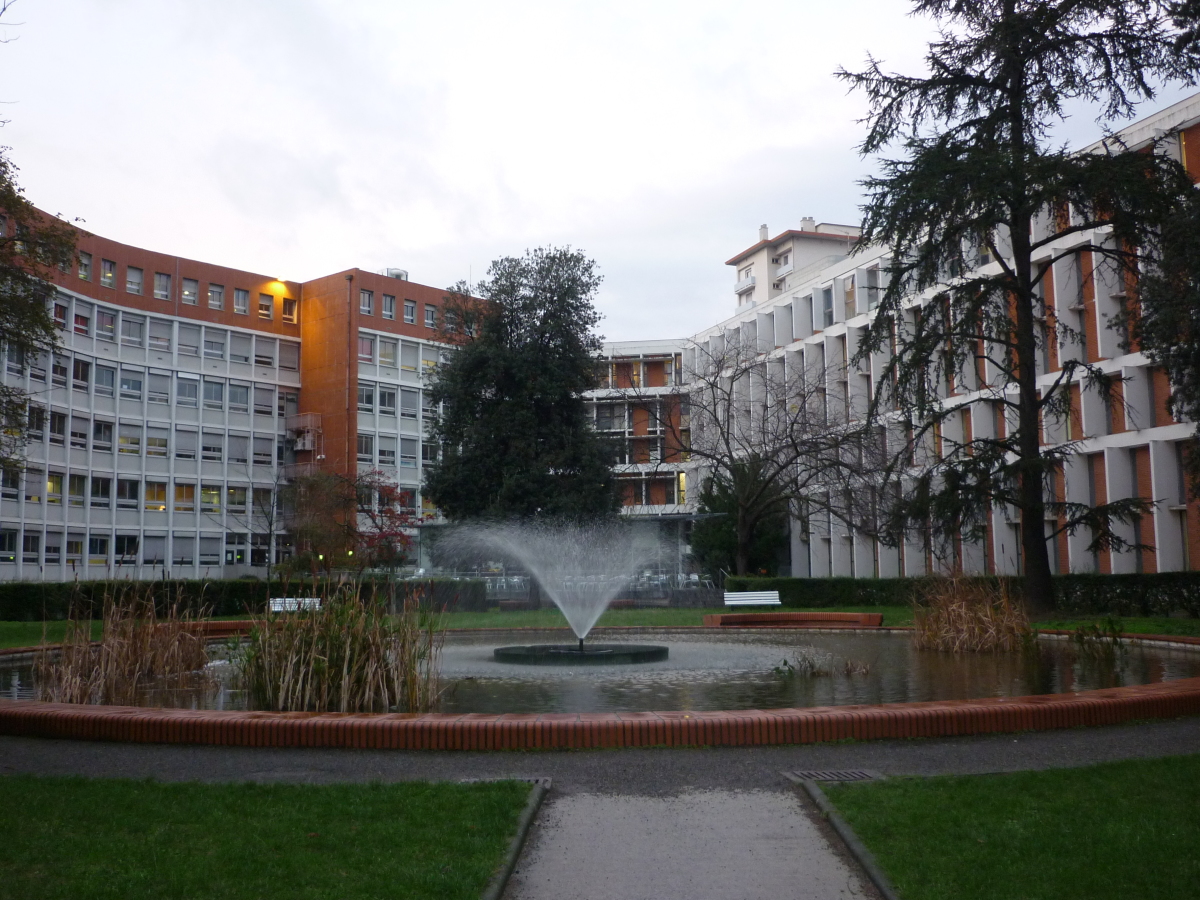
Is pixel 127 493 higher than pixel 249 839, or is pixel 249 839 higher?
pixel 127 493

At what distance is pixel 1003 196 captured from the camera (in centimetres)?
2408

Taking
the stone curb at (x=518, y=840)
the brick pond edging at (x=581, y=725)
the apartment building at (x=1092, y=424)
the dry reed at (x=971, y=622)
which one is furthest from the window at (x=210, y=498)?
the stone curb at (x=518, y=840)

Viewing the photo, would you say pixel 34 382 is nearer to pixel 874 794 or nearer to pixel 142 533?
pixel 142 533

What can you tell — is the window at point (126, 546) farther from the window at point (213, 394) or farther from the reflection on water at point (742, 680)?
the reflection on water at point (742, 680)

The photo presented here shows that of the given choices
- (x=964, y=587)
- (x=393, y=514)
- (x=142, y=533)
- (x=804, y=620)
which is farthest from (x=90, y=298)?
(x=964, y=587)

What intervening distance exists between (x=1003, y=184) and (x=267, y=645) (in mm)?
19225

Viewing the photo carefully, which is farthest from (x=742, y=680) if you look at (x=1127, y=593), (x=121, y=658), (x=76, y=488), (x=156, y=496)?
(x=156, y=496)

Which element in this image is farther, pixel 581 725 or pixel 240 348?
pixel 240 348

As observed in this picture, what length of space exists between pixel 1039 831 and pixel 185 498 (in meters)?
65.2

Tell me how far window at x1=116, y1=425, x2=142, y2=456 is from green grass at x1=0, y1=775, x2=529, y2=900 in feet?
196

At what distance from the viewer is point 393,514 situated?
49.5m

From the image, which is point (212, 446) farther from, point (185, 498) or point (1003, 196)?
point (1003, 196)

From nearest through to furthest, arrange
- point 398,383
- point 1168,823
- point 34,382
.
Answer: point 1168,823 → point 34,382 → point 398,383

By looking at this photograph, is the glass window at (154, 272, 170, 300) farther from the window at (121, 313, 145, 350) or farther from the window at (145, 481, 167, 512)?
the window at (145, 481, 167, 512)
